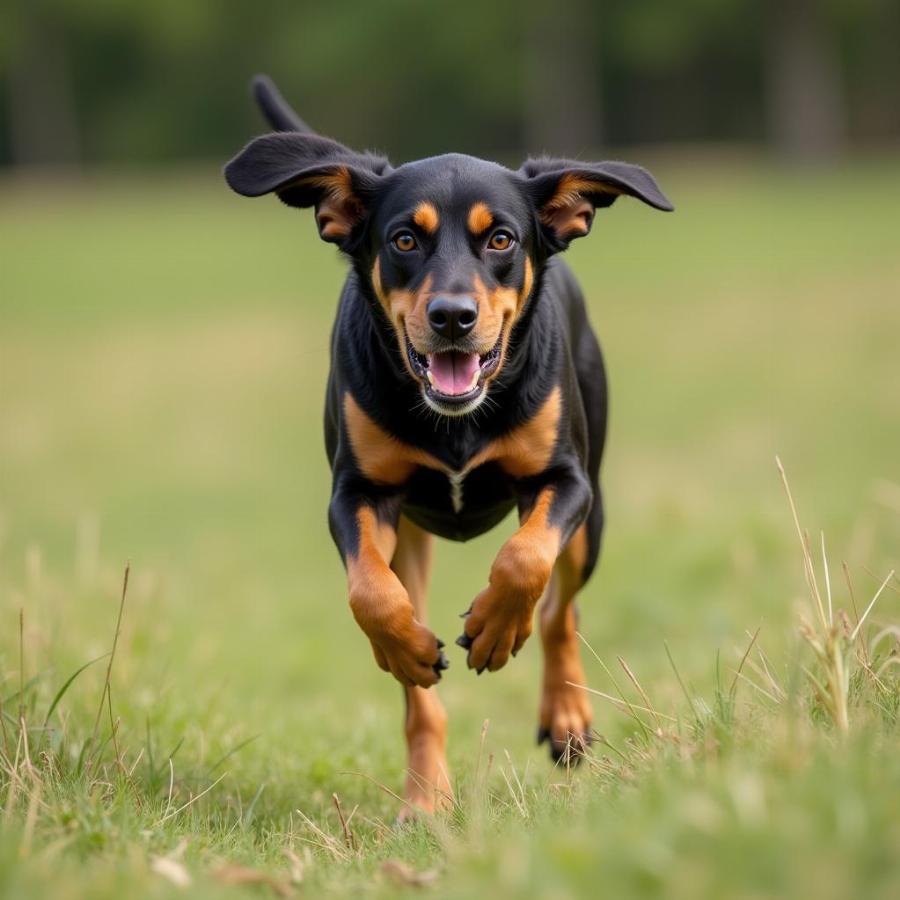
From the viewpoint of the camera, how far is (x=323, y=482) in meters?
13.3

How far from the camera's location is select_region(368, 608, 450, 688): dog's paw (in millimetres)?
4301

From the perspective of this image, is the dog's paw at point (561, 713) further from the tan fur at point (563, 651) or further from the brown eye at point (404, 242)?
the brown eye at point (404, 242)

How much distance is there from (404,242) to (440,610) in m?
4.90

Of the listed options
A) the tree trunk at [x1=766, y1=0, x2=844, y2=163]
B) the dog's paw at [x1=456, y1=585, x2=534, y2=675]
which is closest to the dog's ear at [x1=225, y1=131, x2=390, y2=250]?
the dog's paw at [x1=456, y1=585, x2=534, y2=675]

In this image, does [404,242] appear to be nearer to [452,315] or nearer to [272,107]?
[452,315]

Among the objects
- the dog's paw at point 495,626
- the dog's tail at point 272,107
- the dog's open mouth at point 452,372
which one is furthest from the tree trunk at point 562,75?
the dog's paw at point 495,626

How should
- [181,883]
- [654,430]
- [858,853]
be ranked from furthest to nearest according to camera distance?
1. [654,430]
2. [181,883]
3. [858,853]

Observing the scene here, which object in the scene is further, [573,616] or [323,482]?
[323,482]

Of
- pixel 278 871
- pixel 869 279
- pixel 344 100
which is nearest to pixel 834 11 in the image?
pixel 344 100

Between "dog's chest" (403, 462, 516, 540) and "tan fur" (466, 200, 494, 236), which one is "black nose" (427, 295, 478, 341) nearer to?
"tan fur" (466, 200, 494, 236)

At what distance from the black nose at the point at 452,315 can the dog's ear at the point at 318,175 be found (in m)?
0.62

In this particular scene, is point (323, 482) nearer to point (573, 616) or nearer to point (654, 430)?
point (654, 430)

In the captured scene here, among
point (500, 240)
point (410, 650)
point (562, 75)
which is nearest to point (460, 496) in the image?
point (410, 650)

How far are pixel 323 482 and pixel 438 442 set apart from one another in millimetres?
8668
